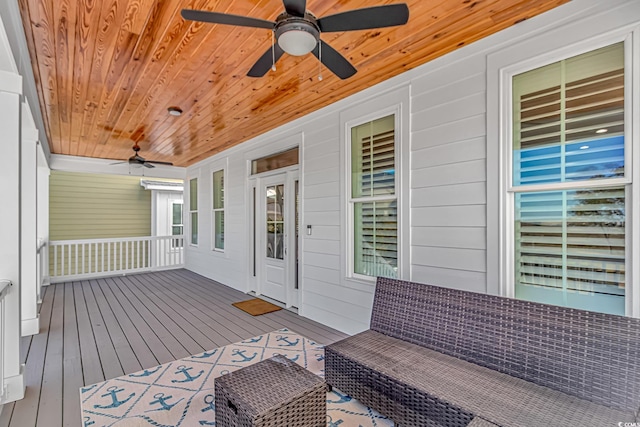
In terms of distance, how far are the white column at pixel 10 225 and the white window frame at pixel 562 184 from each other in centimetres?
375

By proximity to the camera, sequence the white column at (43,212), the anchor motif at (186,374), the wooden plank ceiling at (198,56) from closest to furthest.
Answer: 1. the wooden plank ceiling at (198,56)
2. the anchor motif at (186,374)
3. the white column at (43,212)

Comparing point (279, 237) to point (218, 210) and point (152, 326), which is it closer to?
point (152, 326)

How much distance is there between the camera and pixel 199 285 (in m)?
6.36

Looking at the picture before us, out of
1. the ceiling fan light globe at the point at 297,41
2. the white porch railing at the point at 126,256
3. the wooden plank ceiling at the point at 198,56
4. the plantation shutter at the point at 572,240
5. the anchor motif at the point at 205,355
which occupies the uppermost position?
the wooden plank ceiling at the point at 198,56

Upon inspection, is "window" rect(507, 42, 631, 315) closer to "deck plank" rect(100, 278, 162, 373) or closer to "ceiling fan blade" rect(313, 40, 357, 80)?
"ceiling fan blade" rect(313, 40, 357, 80)

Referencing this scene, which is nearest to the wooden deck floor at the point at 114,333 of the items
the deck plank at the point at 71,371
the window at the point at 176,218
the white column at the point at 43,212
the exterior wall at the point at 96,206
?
the deck plank at the point at 71,371

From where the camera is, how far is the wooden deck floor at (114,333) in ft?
7.99

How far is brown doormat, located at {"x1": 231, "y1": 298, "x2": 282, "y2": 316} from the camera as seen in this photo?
180 inches

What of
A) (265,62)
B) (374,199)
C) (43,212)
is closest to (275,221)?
(374,199)

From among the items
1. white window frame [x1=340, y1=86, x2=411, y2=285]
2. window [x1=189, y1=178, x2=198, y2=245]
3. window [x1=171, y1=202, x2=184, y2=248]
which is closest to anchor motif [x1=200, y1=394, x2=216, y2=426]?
white window frame [x1=340, y1=86, x2=411, y2=285]

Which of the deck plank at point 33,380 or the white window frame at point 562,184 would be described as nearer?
the white window frame at point 562,184

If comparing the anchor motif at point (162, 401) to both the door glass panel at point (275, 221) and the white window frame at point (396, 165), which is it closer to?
the white window frame at point (396, 165)

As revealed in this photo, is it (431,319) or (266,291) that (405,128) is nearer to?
(431,319)

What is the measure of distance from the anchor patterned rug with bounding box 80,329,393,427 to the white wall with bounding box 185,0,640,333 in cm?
104
